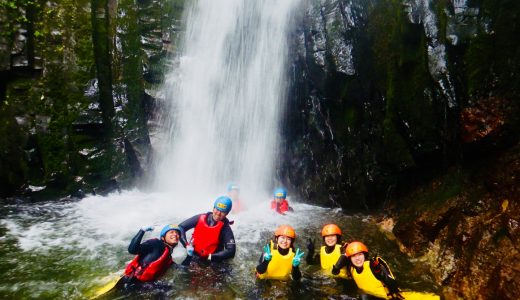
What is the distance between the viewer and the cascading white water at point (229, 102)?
11680 millimetres

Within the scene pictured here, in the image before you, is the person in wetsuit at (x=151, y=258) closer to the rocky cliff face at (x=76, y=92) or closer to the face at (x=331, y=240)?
the face at (x=331, y=240)

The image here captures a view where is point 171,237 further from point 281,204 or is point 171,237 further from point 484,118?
point 484,118

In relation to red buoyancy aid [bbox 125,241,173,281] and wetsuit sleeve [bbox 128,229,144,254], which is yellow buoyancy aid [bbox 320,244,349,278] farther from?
wetsuit sleeve [bbox 128,229,144,254]

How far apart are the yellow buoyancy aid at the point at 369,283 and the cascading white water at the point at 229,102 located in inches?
256

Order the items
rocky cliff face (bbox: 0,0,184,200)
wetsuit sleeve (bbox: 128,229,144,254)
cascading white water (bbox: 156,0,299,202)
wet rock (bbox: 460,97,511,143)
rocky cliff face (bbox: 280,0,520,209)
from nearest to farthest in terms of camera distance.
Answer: wetsuit sleeve (bbox: 128,229,144,254)
wet rock (bbox: 460,97,511,143)
rocky cliff face (bbox: 280,0,520,209)
rocky cliff face (bbox: 0,0,184,200)
cascading white water (bbox: 156,0,299,202)

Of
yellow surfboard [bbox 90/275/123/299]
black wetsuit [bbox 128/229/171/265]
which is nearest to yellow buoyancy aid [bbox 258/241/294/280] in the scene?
black wetsuit [bbox 128/229/171/265]

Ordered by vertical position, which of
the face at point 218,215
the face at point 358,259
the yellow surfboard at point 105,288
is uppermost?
the face at point 218,215

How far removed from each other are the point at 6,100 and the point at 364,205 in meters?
10.9

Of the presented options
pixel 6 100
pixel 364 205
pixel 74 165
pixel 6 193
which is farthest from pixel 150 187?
pixel 364 205

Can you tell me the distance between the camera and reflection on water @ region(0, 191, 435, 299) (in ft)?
17.7

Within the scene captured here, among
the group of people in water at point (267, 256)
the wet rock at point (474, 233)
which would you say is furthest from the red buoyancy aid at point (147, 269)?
the wet rock at point (474, 233)

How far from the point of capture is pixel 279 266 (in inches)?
225

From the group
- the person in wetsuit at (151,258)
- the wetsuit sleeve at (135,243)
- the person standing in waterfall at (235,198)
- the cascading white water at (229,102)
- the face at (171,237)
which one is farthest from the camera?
the cascading white water at (229,102)

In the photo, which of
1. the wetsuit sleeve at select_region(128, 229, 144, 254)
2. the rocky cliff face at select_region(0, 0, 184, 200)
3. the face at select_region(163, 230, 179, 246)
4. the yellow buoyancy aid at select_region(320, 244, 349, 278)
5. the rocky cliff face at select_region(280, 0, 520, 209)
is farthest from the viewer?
the rocky cliff face at select_region(0, 0, 184, 200)
